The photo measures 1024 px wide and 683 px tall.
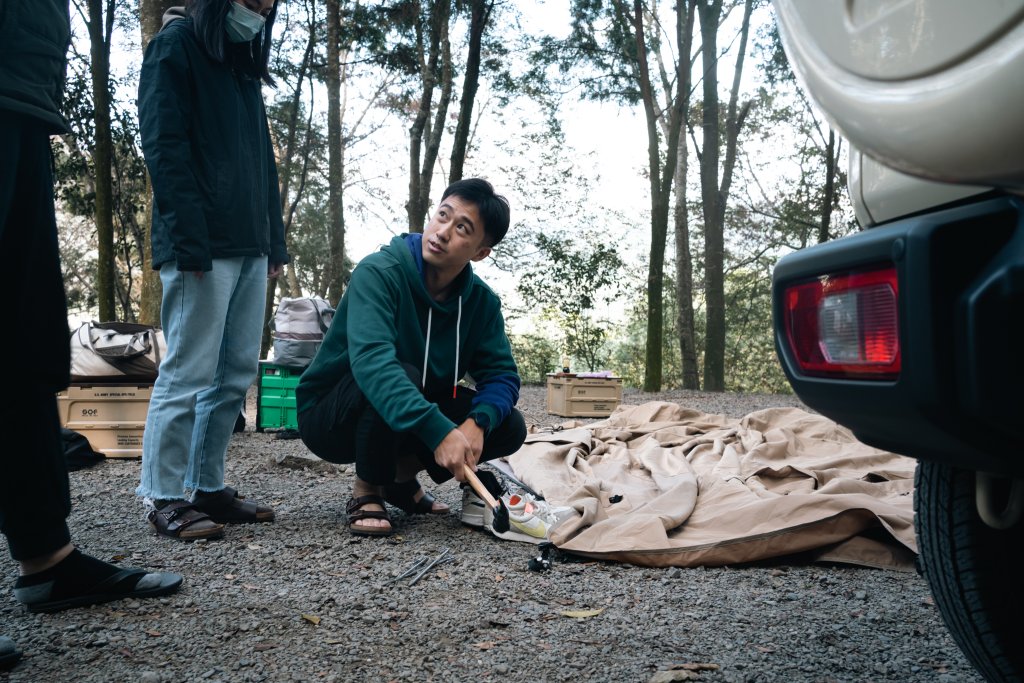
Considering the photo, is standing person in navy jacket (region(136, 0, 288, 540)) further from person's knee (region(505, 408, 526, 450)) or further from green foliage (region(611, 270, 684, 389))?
green foliage (region(611, 270, 684, 389))

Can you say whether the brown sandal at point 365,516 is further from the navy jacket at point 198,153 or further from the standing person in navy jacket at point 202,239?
the navy jacket at point 198,153

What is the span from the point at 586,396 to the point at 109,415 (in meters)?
4.36

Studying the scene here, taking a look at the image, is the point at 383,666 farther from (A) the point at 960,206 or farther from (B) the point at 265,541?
(A) the point at 960,206

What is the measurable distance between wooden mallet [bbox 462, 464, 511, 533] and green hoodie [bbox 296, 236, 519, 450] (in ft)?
0.48

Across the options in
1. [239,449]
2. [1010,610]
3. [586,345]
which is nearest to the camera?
[1010,610]

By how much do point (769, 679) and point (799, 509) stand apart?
999 mm

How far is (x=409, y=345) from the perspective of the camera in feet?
8.91

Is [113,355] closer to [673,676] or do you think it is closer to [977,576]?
[673,676]

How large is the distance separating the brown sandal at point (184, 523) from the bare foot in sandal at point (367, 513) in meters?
0.43

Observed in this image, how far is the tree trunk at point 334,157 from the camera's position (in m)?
11.5

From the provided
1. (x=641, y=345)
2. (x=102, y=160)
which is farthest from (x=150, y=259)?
(x=641, y=345)

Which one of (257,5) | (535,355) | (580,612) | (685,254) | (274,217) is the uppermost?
(685,254)

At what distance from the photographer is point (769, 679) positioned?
152cm

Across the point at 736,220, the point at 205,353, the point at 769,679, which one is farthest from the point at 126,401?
the point at 736,220
